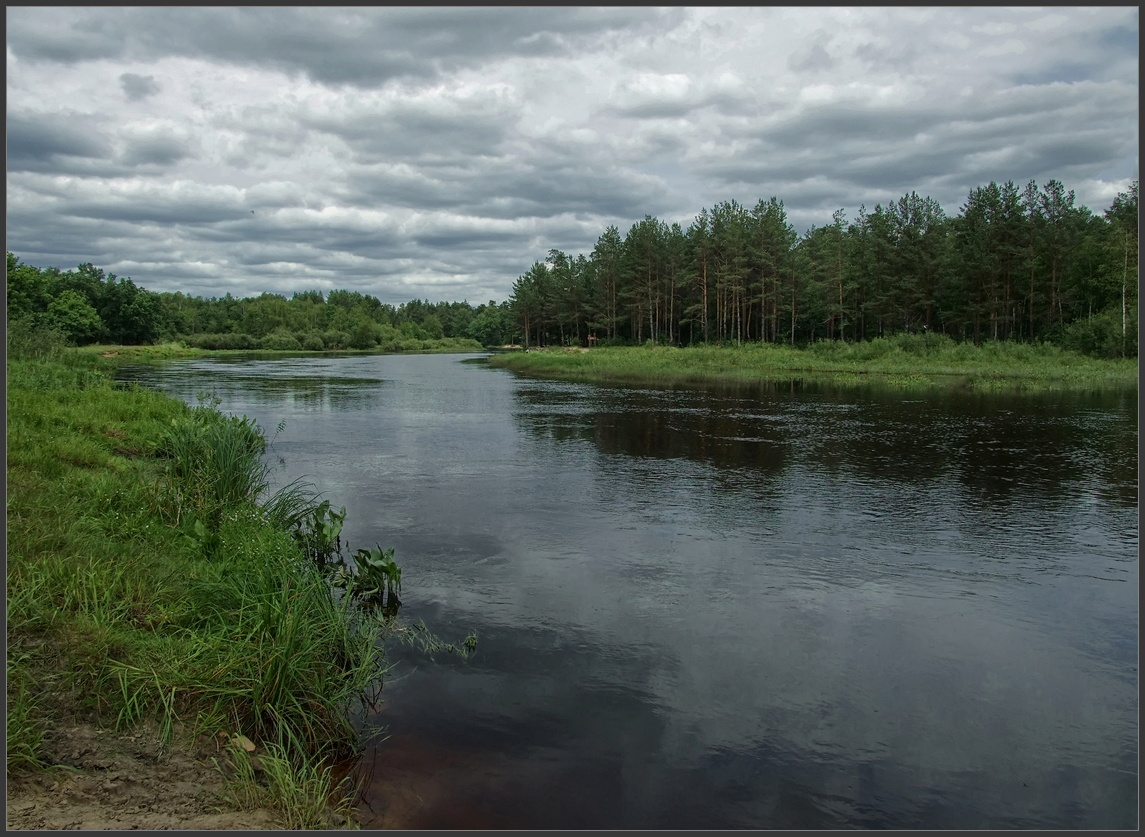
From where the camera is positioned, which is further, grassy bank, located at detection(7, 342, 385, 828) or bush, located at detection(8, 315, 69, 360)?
bush, located at detection(8, 315, 69, 360)

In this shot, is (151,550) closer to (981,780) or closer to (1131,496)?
(981,780)

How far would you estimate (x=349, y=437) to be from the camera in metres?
24.4

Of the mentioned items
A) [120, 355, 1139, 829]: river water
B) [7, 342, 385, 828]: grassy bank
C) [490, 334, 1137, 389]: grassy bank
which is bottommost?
[120, 355, 1139, 829]: river water

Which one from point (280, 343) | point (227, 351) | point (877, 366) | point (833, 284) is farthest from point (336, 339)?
point (877, 366)

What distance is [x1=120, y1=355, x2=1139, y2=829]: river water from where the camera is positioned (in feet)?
20.6

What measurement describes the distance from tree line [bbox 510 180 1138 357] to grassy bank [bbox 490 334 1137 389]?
6.23 metres

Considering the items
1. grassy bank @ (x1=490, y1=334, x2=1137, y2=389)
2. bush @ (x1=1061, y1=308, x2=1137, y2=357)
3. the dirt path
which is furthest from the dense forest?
the dirt path

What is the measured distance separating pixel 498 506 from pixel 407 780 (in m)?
9.20

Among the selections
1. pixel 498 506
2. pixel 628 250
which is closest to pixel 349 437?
pixel 498 506

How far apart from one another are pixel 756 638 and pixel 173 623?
6.42 metres

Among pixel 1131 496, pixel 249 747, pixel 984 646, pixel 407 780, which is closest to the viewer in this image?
pixel 249 747

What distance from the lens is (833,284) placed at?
236 ft

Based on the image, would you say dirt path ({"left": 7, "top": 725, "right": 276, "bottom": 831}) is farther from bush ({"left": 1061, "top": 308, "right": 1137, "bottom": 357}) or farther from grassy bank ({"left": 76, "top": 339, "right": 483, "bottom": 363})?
bush ({"left": 1061, "top": 308, "right": 1137, "bottom": 357})

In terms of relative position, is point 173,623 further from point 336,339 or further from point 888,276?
point 336,339
